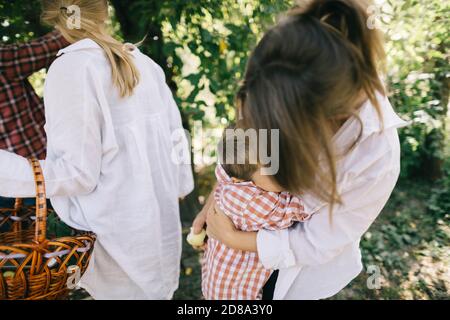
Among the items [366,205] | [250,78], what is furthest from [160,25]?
[366,205]

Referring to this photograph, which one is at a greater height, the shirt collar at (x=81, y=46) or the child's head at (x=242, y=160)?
the shirt collar at (x=81, y=46)

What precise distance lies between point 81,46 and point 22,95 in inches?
22.4

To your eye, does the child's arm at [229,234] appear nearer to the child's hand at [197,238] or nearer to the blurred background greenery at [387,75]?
the child's hand at [197,238]

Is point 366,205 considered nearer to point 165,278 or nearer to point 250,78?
point 250,78

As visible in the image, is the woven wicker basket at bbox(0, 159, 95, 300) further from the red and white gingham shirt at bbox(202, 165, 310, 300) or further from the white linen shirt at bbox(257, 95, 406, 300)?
the white linen shirt at bbox(257, 95, 406, 300)

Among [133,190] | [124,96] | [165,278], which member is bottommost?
[165,278]

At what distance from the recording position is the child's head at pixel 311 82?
0.95 metres

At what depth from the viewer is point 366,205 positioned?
113cm

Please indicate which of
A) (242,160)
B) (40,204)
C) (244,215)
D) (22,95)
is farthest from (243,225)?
(22,95)

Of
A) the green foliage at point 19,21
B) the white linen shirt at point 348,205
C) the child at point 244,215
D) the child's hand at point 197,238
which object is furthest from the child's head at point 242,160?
the green foliage at point 19,21

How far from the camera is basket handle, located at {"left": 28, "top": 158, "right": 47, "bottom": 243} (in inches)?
50.4

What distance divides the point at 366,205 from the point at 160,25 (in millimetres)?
1732

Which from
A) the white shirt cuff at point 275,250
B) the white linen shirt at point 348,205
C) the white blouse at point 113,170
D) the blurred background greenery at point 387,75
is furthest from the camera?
the blurred background greenery at point 387,75

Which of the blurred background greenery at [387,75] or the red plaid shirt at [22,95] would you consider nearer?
the red plaid shirt at [22,95]
